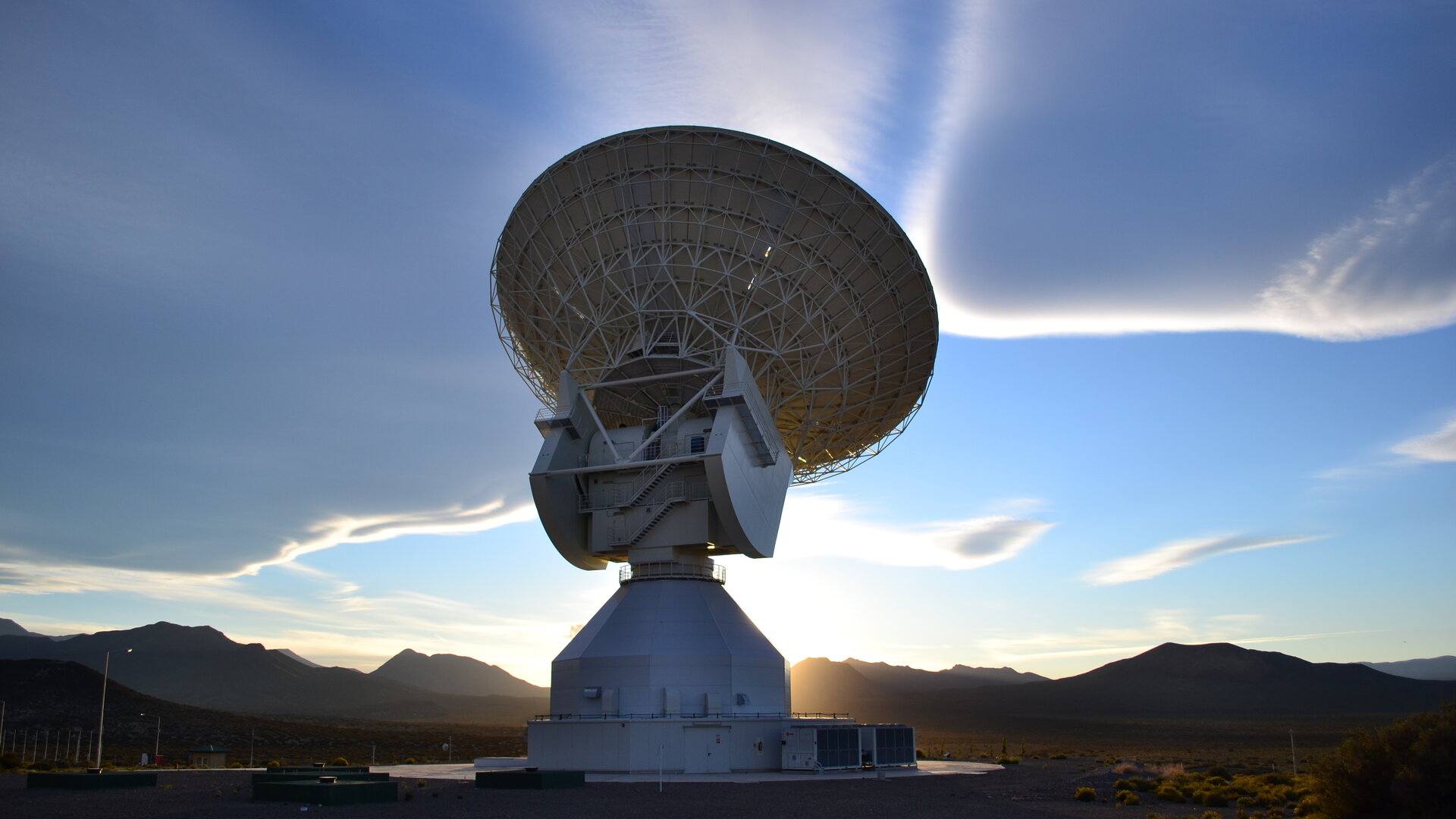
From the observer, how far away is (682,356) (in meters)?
29.0

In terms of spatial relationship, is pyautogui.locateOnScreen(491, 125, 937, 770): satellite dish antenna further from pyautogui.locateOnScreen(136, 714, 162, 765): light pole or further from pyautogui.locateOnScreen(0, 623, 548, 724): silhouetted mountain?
pyautogui.locateOnScreen(0, 623, 548, 724): silhouetted mountain

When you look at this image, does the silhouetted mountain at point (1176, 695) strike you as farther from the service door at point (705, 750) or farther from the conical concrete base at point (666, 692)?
the service door at point (705, 750)

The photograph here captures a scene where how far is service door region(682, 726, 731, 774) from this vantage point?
88.6 feet

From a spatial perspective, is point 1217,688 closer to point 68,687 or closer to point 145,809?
point 68,687

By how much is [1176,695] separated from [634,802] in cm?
12634

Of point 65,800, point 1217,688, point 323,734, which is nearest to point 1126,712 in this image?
point 1217,688

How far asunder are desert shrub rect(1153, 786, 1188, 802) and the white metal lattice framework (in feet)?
46.3

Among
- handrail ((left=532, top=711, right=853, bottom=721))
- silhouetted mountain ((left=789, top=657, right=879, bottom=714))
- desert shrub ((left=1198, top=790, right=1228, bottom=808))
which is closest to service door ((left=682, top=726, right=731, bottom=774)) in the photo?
handrail ((left=532, top=711, right=853, bottom=721))

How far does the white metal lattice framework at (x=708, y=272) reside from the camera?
28.1 meters

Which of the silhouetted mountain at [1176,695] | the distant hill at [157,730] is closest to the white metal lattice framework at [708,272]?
the distant hill at [157,730]

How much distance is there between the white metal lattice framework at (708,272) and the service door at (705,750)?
9.77m

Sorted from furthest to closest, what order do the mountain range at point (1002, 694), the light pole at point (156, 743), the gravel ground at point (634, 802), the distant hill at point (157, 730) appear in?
the mountain range at point (1002, 694) < the distant hill at point (157, 730) < the light pole at point (156, 743) < the gravel ground at point (634, 802)

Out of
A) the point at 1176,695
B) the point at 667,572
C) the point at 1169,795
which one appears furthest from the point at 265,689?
the point at 1169,795

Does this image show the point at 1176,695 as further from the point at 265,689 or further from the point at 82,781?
the point at 265,689
